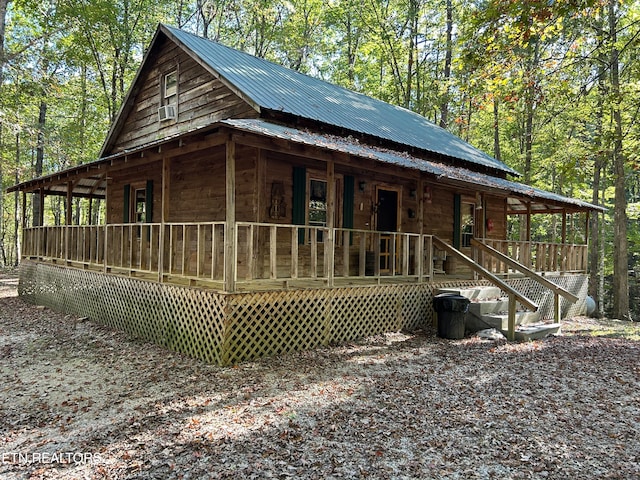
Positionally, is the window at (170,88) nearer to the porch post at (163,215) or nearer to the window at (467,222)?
the porch post at (163,215)

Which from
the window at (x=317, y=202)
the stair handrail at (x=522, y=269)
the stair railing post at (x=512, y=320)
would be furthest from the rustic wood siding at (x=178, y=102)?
the stair handrail at (x=522, y=269)

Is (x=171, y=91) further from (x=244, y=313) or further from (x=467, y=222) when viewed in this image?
(x=467, y=222)

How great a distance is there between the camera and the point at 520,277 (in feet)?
43.3

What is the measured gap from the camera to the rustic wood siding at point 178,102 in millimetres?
10945

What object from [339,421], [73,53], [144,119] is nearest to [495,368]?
[339,421]

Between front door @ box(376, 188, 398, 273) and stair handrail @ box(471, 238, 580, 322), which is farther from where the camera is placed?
front door @ box(376, 188, 398, 273)

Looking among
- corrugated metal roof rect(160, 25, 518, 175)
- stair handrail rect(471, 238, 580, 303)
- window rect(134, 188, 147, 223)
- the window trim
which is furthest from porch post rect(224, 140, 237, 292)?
stair handrail rect(471, 238, 580, 303)

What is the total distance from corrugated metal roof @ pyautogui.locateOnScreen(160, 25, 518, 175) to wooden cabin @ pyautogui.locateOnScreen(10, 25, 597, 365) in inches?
3.2

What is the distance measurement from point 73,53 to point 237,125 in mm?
19950

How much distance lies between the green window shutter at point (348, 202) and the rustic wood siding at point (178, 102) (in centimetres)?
270

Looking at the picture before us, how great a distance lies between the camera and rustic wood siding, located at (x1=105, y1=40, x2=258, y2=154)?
Answer: 35.9 ft

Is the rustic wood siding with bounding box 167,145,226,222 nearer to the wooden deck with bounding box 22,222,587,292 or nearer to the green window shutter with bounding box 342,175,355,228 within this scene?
the wooden deck with bounding box 22,222,587,292

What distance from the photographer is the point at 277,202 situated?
31.1 ft

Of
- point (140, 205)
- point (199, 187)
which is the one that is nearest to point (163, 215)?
point (199, 187)
